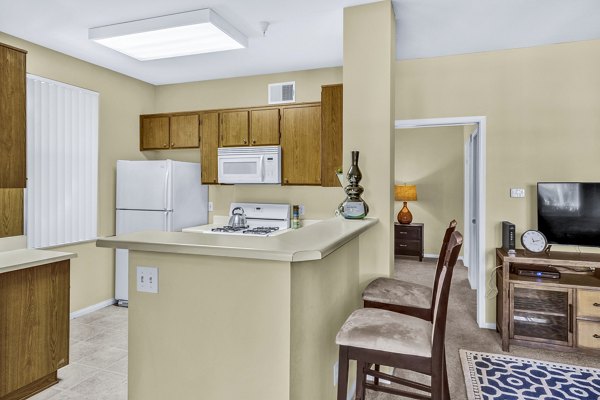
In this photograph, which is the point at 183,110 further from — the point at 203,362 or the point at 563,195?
the point at 563,195

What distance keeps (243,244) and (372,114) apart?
1576mm

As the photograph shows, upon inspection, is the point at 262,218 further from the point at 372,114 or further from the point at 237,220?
the point at 372,114

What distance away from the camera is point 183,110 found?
4.83m

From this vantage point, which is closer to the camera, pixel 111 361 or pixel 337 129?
pixel 111 361

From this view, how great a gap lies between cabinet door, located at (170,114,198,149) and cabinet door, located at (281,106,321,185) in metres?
1.15

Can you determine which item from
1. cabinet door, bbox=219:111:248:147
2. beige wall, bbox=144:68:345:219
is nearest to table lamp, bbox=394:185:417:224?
beige wall, bbox=144:68:345:219

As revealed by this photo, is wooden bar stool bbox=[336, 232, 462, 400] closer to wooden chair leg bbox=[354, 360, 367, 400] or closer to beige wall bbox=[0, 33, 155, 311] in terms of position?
wooden chair leg bbox=[354, 360, 367, 400]

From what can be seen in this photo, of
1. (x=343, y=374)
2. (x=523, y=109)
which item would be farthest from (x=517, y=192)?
(x=343, y=374)

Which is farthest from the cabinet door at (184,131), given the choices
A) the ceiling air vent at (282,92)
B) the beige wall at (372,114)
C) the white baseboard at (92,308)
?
the beige wall at (372,114)

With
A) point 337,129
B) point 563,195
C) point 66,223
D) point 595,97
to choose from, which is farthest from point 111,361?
point 595,97

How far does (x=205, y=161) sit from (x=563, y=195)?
3646 mm

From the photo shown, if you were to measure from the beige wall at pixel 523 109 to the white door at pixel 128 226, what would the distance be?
2962 mm

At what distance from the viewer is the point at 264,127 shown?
4.19 metres

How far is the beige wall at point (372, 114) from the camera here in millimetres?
2607
